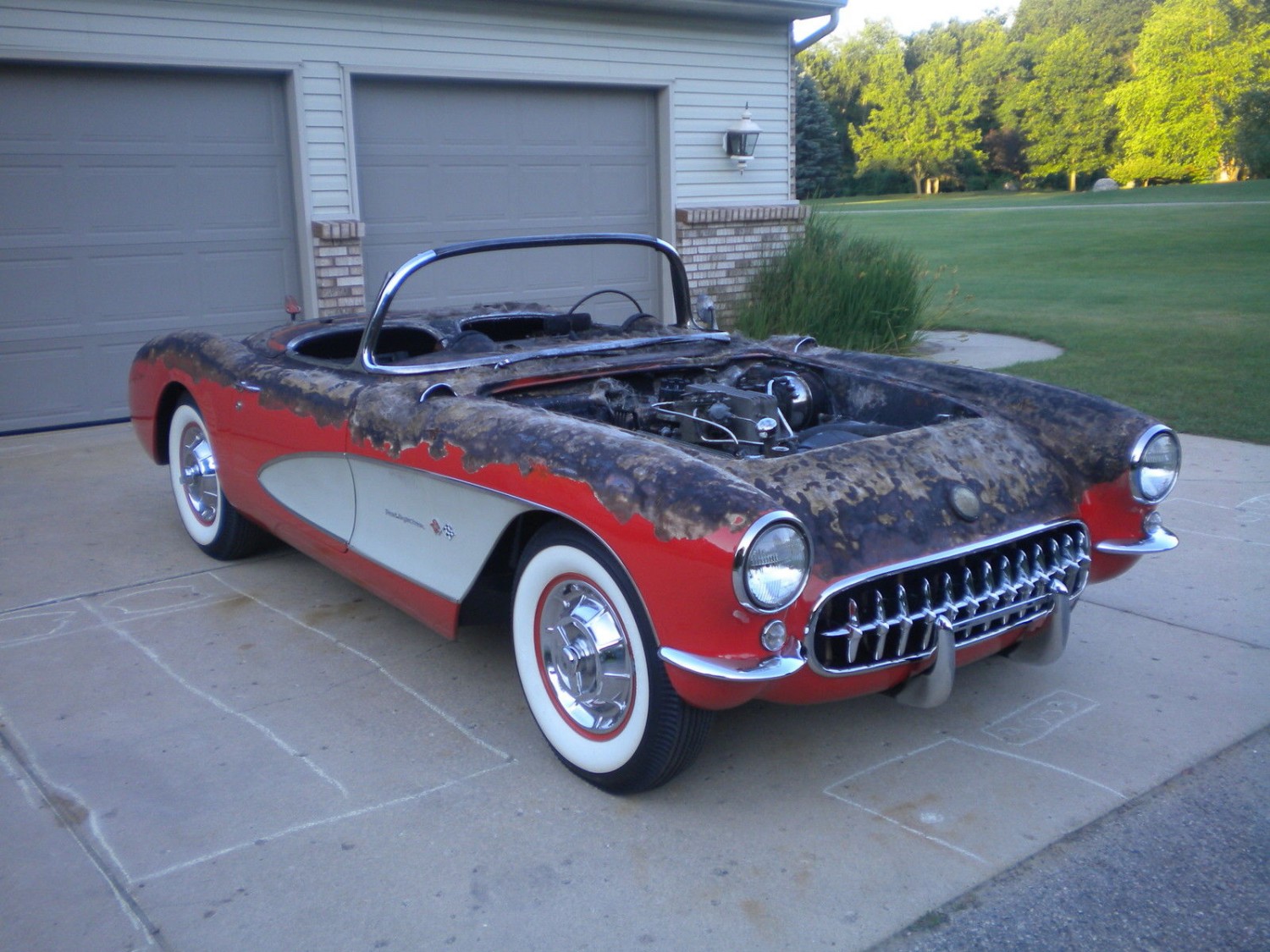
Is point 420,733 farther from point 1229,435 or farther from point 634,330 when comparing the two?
point 1229,435

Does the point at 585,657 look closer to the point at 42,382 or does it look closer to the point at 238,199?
the point at 42,382

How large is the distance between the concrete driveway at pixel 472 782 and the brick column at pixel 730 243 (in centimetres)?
647

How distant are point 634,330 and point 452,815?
223 cm

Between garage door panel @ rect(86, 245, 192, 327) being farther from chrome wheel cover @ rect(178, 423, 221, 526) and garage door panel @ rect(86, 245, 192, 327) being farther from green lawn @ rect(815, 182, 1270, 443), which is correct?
green lawn @ rect(815, 182, 1270, 443)

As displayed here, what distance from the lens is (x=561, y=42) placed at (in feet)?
31.0

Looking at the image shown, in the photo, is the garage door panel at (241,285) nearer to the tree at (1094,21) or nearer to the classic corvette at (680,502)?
the classic corvette at (680,502)

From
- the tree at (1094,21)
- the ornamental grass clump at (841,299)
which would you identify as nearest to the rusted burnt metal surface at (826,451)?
the ornamental grass clump at (841,299)

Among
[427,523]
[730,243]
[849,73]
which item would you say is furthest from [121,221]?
[849,73]

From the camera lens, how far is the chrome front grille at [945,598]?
2799 millimetres

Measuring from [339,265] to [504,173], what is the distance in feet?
5.65

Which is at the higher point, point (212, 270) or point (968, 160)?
point (968, 160)

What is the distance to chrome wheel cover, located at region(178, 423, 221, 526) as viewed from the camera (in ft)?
16.4

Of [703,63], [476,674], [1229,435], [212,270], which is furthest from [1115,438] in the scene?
[703,63]

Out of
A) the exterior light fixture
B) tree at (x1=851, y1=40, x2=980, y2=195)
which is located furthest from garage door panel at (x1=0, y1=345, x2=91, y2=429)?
tree at (x1=851, y1=40, x2=980, y2=195)
